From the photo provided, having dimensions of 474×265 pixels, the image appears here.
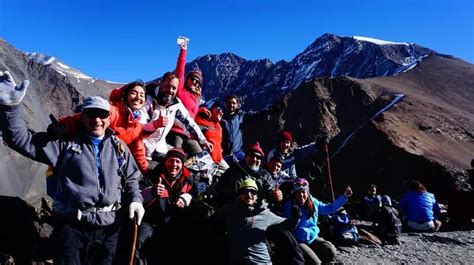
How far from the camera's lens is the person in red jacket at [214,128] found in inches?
280

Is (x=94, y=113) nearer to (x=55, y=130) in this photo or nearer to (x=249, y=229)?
(x=55, y=130)

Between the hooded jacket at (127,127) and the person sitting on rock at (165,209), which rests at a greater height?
the hooded jacket at (127,127)

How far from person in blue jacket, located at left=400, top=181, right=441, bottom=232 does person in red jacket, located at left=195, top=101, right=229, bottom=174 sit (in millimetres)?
5201

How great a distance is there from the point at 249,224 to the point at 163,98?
232 cm

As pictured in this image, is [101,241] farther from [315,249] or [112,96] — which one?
[315,249]

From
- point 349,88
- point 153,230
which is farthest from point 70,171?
point 349,88

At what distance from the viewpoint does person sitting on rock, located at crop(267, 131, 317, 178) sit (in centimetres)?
698

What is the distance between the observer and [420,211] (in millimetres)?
9438

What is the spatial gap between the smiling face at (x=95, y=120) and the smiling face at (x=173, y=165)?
1208 mm

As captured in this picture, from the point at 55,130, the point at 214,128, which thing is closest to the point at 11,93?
the point at 55,130

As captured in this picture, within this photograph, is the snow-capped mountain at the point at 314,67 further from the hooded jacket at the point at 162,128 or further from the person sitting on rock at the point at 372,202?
the hooded jacket at the point at 162,128

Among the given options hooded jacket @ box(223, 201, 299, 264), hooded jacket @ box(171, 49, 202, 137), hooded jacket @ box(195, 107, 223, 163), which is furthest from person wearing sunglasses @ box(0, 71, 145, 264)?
hooded jacket @ box(195, 107, 223, 163)

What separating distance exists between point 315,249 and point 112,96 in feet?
11.8

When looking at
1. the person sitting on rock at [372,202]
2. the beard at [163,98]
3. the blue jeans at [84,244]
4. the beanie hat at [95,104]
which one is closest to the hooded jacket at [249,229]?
the blue jeans at [84,244]
